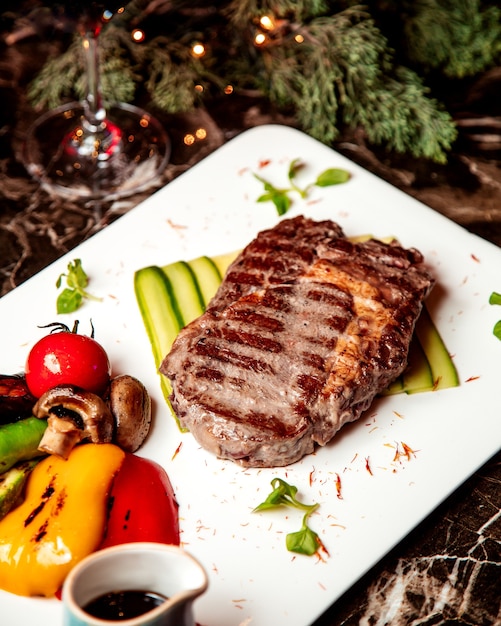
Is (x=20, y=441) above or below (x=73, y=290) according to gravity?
below

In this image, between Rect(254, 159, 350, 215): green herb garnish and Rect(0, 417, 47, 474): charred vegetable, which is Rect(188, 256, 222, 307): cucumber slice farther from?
Rect(0, 417, 47, 474): charred vegetable

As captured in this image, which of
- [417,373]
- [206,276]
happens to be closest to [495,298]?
[417,373]

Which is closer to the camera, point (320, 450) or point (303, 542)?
point (303, 542)

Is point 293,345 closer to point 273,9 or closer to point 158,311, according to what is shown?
point 158,311

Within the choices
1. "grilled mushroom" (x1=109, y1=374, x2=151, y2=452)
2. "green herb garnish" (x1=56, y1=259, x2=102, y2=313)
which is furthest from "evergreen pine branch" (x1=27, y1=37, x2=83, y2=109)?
"grilled mushroom" (x1=109, y1=374, x2=151, y2=452)

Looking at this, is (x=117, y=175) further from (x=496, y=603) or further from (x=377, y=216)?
(x=496, y=603)

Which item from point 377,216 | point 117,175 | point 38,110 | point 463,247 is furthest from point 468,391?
point 38,110

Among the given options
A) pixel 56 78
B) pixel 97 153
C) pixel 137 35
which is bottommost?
pixel 97 153
